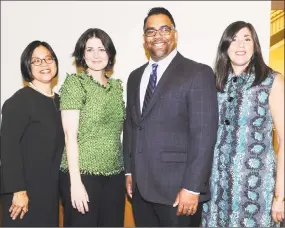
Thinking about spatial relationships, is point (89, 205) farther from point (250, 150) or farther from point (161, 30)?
point (161, 30)

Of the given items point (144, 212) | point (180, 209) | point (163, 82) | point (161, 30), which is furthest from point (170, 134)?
point (161, 30)

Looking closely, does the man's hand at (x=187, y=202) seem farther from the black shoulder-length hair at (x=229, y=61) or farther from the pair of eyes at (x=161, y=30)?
the pair of eyes at (x=161, y=30)

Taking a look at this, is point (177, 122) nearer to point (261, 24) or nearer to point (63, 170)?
point (63, 170)

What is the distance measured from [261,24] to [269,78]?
127cm

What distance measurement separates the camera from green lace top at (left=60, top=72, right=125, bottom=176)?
2252mm

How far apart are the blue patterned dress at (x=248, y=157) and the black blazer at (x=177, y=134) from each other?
0.38ft

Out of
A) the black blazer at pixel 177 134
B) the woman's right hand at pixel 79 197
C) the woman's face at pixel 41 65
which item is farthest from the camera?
the woman's face at pixel 41 65

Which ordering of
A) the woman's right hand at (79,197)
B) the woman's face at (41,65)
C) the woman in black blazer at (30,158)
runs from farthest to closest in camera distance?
the woman's face at (41,65)
the woman in black blazer at (30,158)
the woman's right hand at (79,197)

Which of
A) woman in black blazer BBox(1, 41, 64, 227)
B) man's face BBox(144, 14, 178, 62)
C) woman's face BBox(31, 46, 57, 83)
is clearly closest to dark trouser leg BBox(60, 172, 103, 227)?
woman in black blazer BBox(1, 41, 64, 227)

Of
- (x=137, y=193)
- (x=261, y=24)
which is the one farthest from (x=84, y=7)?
(x=137, y=193)

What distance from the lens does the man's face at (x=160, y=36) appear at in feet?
7.41

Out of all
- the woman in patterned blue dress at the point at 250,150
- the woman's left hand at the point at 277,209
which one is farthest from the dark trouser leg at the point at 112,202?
the woman's left hand at the point at 277,209

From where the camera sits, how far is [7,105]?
2.38m

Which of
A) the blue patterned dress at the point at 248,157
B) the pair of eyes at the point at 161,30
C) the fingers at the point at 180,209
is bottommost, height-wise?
the fingers at the point at 180,209
